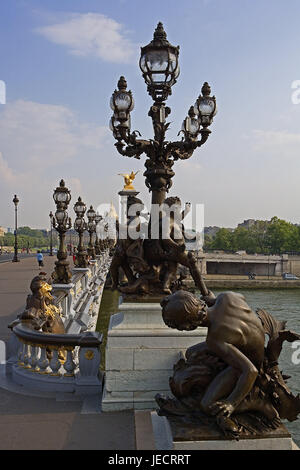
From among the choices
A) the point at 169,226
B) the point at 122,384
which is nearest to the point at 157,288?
the point at 169,226

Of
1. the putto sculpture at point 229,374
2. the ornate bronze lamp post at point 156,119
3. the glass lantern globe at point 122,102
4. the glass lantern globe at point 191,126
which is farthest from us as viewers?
the glass lantern globe at point 191,126

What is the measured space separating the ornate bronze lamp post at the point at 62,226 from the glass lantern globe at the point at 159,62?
8862 millimetres

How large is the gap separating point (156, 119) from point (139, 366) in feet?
11.6

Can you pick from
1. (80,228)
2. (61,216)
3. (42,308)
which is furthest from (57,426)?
(80,228)

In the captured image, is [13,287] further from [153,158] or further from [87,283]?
[153,158]

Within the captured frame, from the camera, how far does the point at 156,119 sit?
22.3ft

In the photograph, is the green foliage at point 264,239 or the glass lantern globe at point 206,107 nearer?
the glass lantern globe at point 206,107

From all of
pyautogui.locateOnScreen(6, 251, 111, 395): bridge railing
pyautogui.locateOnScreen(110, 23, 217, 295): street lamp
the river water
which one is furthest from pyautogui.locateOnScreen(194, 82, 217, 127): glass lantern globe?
the river water

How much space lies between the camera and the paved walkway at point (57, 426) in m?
4.44

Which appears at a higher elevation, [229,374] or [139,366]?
[229,374]

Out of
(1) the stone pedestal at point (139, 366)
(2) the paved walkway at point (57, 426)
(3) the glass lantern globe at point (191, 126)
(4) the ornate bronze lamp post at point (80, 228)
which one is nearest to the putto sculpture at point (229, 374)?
(2) the paved walkway at point (57, 426)

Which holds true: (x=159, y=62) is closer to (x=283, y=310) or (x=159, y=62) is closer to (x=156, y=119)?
(x=156, y=119)

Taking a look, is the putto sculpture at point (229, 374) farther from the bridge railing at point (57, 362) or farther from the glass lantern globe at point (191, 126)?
the glass lantern globe at point (191, 126)

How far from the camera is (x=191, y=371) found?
405 cm
